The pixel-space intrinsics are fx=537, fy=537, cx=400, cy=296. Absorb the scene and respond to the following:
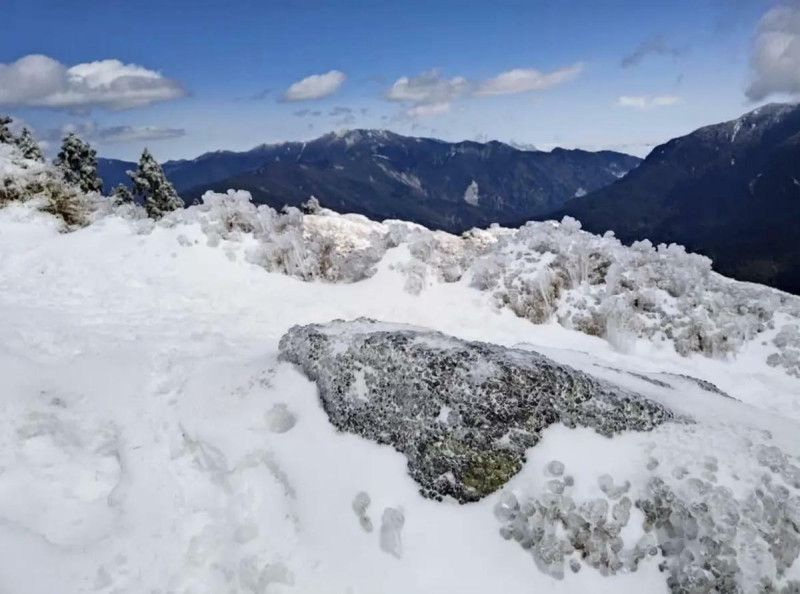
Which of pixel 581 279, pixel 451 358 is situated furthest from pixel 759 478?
pixel 581 279

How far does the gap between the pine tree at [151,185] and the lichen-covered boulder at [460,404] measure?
128 feet

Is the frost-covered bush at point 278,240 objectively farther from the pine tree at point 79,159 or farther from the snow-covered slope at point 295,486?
the pine tree at point 79,159

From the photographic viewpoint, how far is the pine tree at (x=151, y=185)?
4394cm

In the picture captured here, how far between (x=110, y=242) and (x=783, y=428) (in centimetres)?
2127

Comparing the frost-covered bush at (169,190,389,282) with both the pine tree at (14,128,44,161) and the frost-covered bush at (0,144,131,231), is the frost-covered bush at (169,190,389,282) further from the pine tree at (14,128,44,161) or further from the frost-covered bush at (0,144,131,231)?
the pine tree at (14,128,44,161)

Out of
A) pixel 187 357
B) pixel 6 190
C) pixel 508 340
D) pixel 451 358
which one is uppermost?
pixel 6 190

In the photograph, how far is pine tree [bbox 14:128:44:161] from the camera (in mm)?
40531

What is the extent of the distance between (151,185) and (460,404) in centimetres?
4319

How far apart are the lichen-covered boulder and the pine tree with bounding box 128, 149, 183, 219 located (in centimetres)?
3901

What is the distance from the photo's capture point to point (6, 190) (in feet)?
73.7

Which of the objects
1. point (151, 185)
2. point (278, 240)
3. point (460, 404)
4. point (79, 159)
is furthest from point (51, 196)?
point (79, 159)

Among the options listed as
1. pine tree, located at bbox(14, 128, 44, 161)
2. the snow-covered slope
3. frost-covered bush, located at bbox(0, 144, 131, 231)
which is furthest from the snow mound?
pine tree, located at bbox(14, 128, 44, 161)

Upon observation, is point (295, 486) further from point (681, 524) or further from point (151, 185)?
point (151, 185)

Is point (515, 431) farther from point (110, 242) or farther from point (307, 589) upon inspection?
point (110, 242)
